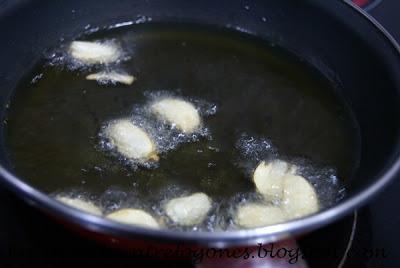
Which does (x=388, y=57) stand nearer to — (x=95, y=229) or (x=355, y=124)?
(x=355, y=124)

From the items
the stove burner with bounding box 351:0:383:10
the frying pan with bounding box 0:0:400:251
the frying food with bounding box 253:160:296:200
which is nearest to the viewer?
the frying pan with bounding box 0:0:400:251

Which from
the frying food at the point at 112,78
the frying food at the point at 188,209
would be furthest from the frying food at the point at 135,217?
the frying food at the point at 112,78

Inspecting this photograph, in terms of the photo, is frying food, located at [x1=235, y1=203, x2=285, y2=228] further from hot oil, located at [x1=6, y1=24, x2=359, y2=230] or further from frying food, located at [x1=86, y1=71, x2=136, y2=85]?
frying food, located at [x1=86, y1=71, x2=136, y2=85]

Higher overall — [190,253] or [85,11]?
[85,11]

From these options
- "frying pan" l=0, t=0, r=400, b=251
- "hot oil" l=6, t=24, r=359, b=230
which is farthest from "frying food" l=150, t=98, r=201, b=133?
"frying pan" l=0, t=0, r=400, b=251

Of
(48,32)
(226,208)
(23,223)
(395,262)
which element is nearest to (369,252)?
(395,262)

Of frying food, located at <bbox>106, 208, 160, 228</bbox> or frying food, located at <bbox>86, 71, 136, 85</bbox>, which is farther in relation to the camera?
frying food, located at <bbox>86, 71, 136, 85</bbox>

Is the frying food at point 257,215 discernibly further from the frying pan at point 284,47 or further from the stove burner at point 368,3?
the stove burner at point 368,3
